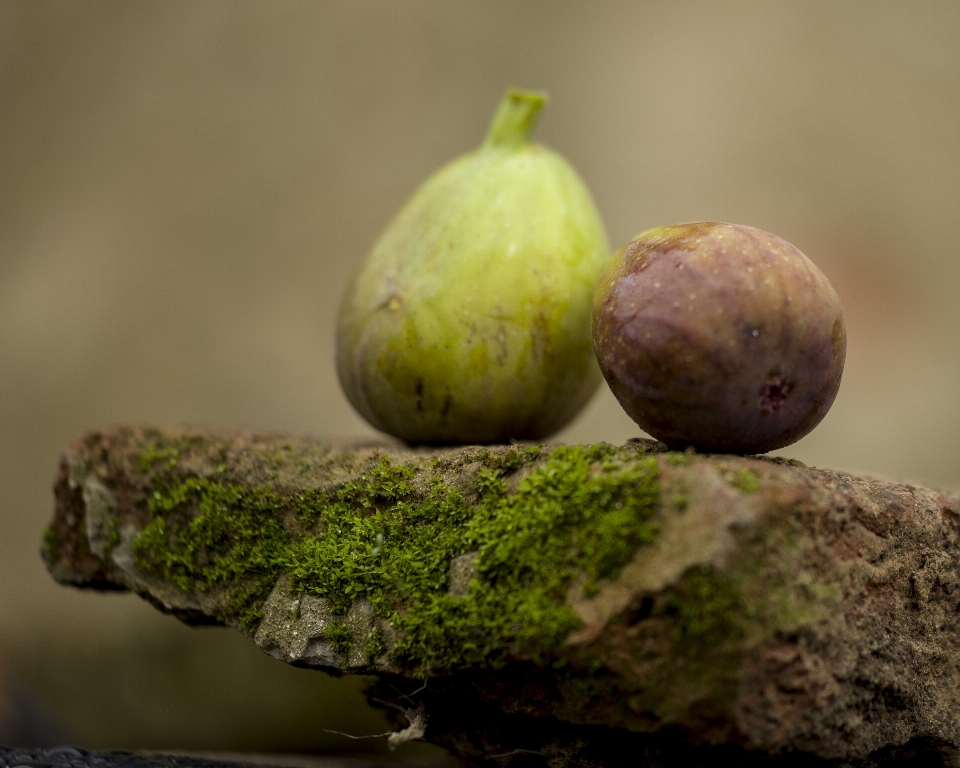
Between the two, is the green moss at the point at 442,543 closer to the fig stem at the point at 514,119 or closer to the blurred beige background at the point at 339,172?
the fig stem at the point at 514,119

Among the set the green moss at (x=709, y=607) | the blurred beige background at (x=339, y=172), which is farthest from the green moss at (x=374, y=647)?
the blurred beige background at (x=339, y=172)

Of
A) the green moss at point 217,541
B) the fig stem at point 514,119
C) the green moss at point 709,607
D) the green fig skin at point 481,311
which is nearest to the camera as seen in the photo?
the green moss at point 709,607

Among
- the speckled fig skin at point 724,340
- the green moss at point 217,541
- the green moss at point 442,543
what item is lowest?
the green moss at point 217,541

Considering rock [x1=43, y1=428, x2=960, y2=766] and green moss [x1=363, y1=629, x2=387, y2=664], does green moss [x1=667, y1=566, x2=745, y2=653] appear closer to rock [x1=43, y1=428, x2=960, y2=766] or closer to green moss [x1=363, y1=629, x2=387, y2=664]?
rock [x1=43, y1=428, x2=960, y2=766]

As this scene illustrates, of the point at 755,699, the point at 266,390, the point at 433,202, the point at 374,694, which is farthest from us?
the point at 266,390

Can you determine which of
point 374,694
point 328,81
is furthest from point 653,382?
point 328,81

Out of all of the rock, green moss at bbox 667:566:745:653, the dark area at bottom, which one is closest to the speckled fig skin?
the rock

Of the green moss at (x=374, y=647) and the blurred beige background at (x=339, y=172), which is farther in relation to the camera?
the blurred beige background at (x=339, y=172)

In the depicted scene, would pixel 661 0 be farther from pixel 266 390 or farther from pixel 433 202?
pixel 433 202
